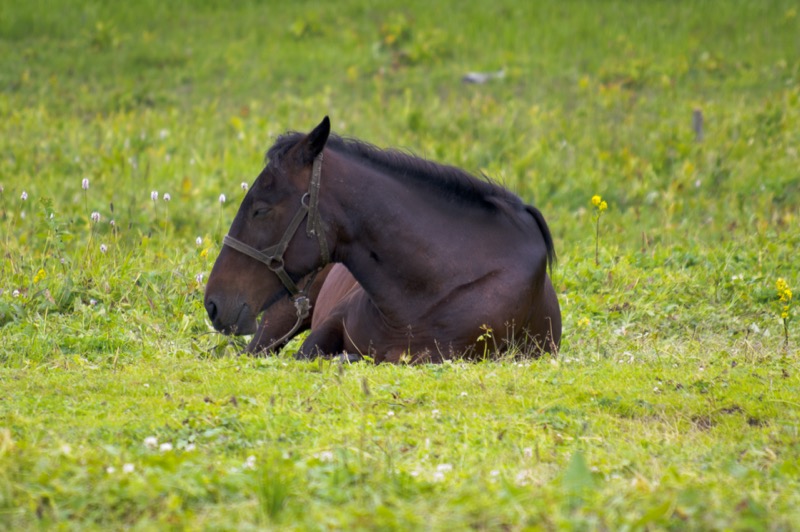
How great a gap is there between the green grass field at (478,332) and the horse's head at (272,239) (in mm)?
398

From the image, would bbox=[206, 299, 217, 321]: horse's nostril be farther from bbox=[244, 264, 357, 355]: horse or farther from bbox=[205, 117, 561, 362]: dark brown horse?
bbox=[244, 264, 357, 355]: horse

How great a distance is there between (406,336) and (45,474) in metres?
3.29

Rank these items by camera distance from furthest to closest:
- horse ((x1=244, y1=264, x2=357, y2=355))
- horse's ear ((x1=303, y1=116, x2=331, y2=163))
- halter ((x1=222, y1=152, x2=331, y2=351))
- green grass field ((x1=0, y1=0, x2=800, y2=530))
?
horse ((x1=244, y1=264, x2=357, y2=355))
halter ((x1=222, y1=152, x2=331, y2=351))
horse's ear ((x1=303, y1=116, x2=331, y2=163))
green grass field ((x1=0, y1=0, x2=800, y2=530))

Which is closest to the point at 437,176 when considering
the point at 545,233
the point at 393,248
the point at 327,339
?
the point at 393,248

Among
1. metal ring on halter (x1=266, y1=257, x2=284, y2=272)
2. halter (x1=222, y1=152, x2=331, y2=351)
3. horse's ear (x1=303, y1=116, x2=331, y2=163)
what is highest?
horse's ear (x1=303, y1=116, x2=331, y2=163)

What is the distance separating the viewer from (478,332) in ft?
21.0

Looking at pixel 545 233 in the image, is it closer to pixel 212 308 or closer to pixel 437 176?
pixel 437 176

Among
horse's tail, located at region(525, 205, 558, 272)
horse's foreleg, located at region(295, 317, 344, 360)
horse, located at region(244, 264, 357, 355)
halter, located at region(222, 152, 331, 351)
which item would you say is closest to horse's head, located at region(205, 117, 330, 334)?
halter, located at region(222, 152, 331, 351)

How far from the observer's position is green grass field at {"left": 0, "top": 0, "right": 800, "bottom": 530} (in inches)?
137

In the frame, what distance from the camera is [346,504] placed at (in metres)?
3.39

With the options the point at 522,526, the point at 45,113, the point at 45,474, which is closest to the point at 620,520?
the point at 522,526

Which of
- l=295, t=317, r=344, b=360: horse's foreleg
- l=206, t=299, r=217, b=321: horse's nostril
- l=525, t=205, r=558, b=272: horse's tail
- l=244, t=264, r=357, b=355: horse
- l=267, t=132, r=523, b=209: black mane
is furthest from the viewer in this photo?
l=244, t=264, r=357, b=355: horse

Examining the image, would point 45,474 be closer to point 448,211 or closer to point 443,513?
point 443,513

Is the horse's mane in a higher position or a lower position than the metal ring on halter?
higher
